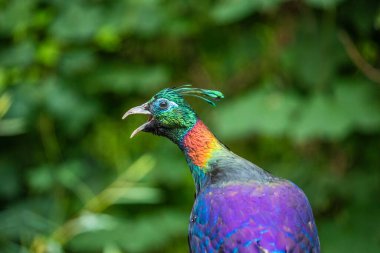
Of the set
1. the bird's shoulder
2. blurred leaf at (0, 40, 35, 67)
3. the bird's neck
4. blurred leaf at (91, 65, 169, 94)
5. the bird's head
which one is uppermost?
blurred leaf at (0, 40, 35, 67)

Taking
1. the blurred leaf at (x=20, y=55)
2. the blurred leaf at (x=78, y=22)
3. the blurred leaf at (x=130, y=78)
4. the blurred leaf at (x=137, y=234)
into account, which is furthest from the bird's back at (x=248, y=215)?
the blurred leaf at (x=20, y=55)

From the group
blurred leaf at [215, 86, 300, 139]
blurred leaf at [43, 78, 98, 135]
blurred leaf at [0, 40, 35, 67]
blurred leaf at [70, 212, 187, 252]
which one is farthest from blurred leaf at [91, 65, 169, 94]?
blurred leaf at [70, 212, 187, 252]

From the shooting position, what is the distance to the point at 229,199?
2.12 meters

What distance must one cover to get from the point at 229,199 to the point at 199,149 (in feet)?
0.80

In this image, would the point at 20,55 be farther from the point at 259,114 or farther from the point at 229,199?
the point at 229,199

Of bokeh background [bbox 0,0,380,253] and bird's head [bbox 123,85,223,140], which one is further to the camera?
bokeh background [bbox 0,0,380,253]

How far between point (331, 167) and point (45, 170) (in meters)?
1.76

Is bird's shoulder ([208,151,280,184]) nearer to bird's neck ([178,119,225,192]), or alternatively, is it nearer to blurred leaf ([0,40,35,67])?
bird's neck ([178,119,225,192])

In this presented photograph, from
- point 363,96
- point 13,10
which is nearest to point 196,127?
point 363,96

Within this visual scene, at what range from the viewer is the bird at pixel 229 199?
6.67 ft

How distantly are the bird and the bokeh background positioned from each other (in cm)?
144

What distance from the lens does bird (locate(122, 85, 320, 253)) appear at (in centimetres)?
203

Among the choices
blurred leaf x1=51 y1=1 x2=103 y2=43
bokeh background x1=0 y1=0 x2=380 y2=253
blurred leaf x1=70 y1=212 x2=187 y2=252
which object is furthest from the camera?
blurred leaf x1=51 y1=1 x2=103 y2=43

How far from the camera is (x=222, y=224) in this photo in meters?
2.11
